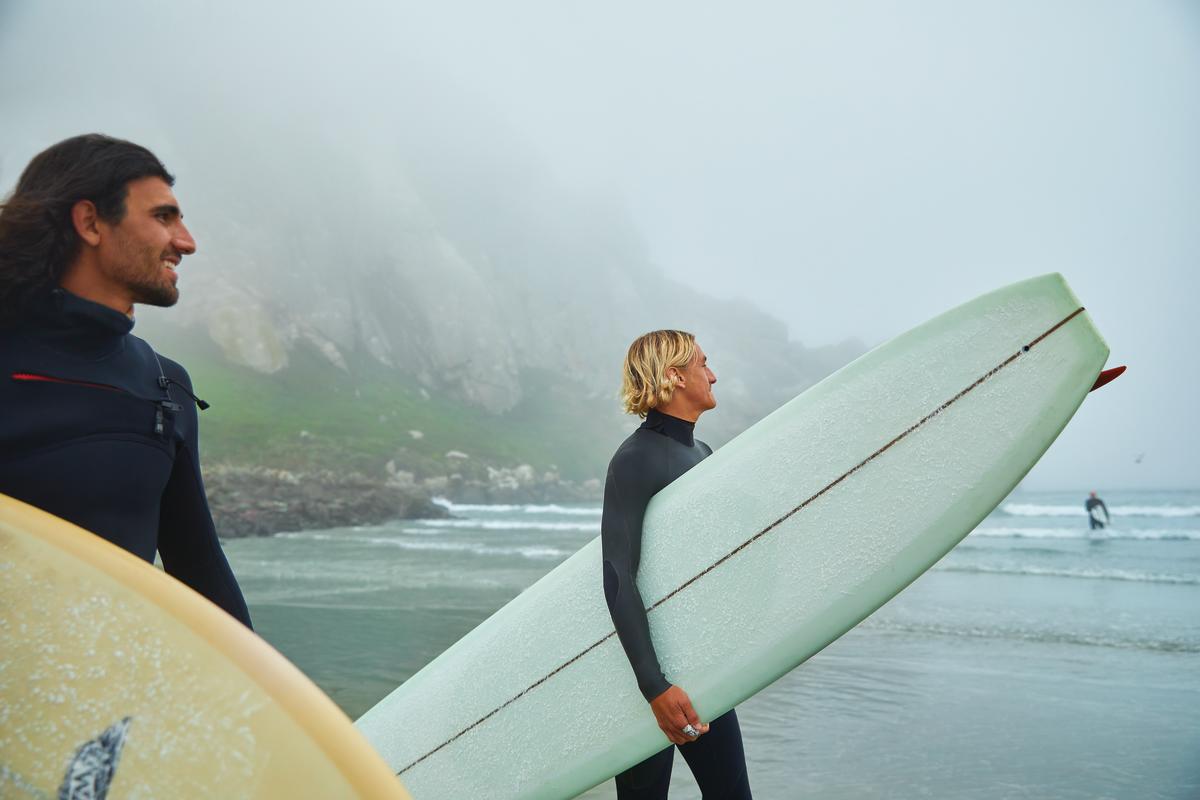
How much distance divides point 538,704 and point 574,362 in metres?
68.1

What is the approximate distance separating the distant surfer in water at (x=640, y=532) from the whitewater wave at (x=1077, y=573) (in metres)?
10.7

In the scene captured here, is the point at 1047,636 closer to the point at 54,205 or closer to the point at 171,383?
the point at 171,383

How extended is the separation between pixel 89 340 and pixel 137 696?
1.67 feet

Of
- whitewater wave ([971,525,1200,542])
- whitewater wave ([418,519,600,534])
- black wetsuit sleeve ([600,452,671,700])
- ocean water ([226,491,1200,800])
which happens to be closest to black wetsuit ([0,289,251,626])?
black wetsuit sleeve ([600,452,671,700])

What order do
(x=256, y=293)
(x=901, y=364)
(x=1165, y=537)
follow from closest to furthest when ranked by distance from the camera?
(x=901, y=364)
(x=1165, y=537)
(x=256, y=293)

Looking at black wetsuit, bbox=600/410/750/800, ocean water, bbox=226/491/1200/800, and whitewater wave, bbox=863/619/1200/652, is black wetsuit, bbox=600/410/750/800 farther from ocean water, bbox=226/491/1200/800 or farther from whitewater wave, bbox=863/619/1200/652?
whitewater wave, bbox=863/619/1200/652

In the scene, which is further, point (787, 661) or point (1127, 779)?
point (1127, 779)

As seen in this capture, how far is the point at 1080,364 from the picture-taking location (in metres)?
1.95

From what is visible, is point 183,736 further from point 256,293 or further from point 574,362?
point 574,362

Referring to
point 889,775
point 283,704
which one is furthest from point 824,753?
point 283,704

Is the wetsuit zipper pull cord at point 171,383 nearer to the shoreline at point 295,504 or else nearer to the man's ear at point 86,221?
the man's ear at point 86,221

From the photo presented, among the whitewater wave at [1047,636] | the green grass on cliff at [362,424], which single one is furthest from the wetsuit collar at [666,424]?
the green grass on cliff at [362,424]

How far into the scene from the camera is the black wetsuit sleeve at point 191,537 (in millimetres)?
1233

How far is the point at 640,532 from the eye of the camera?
1.89 m
